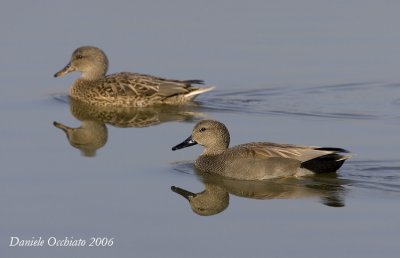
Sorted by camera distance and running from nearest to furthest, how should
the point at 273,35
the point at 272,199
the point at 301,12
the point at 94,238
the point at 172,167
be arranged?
1. the point at 94,238
2. the point at 272,199
3. the point at 172,167
4. the point at 273,35
5. the point at 301,12

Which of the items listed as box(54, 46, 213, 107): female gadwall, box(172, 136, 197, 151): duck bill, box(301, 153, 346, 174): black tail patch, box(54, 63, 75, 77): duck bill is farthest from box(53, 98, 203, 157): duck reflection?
box(301, 153, 346, 174): black tail patch

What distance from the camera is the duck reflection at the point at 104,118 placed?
1562cm

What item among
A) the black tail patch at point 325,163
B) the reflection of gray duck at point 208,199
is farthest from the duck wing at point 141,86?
the reflection of gray duck at point 208,199

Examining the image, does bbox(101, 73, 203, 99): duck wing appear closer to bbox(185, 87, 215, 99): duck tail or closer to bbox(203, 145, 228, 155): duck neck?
bbox(185, 87, 215, 99): duck tail

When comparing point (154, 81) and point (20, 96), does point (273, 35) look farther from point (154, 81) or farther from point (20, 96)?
point (20, 96)

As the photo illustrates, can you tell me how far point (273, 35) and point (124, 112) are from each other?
3254mm

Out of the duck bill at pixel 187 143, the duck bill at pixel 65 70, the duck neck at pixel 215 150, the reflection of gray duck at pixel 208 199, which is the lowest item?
the reflection of gray duck at pixel 208 199

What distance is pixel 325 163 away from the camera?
44.8 feet

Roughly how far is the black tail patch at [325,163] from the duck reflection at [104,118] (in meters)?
2.57

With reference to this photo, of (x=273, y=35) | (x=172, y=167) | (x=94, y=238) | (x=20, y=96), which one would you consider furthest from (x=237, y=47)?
(x=94, y=238)

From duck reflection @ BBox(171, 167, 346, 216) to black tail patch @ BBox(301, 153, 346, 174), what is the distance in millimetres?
74

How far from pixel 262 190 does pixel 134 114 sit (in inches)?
188

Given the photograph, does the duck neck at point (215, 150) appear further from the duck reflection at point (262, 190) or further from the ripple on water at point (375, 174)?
the ripple on water at point (375, 174)

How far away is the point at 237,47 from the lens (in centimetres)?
1961
